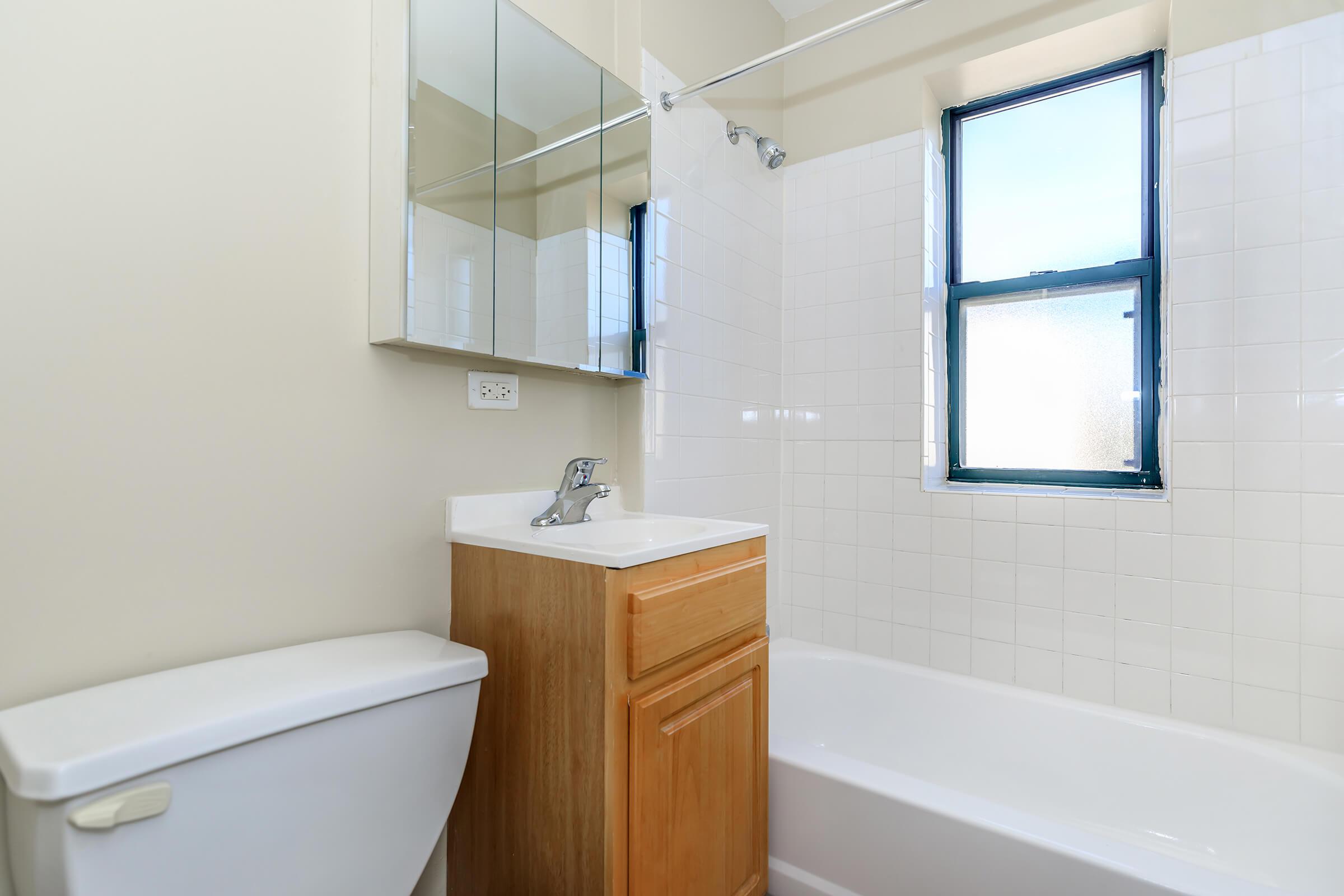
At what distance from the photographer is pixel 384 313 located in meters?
1.23

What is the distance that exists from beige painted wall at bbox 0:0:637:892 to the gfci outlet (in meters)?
0.09

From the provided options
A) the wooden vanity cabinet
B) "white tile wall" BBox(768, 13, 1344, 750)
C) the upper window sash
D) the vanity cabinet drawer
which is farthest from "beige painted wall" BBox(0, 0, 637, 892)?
the upper window sash

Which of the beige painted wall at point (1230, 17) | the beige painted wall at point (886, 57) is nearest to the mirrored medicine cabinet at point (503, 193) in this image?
the beige painted wall at point (886, 57)

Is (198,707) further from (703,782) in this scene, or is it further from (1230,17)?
(1230,17)

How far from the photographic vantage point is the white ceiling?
7.98ft

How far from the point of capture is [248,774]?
83 centimetres

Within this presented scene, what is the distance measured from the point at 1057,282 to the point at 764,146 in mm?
1068

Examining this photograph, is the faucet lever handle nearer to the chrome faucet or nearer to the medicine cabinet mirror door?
the chrome faucet

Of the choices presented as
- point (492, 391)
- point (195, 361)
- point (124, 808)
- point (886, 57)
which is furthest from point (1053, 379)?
point (124, 808)

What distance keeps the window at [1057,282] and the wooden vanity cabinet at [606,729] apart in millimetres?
1322

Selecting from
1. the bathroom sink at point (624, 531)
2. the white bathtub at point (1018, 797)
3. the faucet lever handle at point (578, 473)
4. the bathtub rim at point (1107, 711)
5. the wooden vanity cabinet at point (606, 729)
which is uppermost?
the faucet lever handle at point (578, 473)

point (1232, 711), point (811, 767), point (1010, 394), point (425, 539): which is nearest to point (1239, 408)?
point (1010, 394)

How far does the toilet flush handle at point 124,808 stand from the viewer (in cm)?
70

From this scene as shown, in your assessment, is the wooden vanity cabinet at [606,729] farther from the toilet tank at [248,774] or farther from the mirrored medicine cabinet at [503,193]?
the mirrored medicine cabinet at [503,193]
